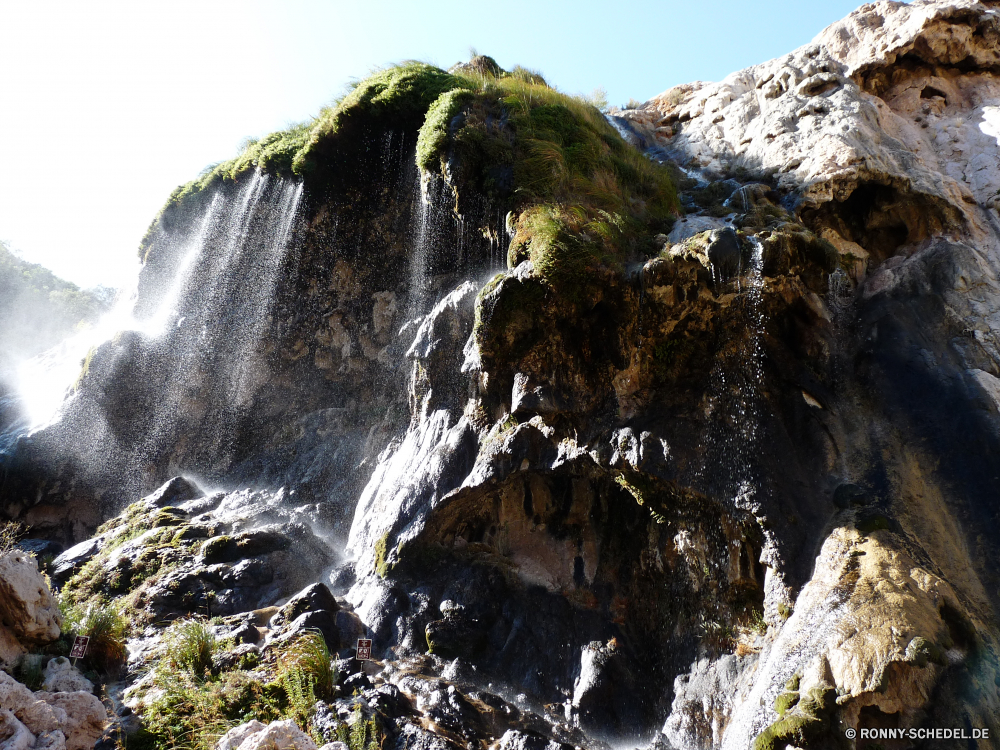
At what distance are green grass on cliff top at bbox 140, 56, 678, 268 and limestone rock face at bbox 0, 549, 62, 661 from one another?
736 centimetres

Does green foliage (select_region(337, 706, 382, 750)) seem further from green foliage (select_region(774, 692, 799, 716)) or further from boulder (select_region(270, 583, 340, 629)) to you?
green foliage (select_region(774, 692, 799, 716))

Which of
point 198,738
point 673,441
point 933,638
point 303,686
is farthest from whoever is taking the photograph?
point 673,441

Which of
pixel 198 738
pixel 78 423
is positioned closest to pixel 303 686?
pixel 198 738

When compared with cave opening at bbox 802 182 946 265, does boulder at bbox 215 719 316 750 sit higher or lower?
lower

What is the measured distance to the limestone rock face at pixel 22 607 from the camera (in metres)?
6.60

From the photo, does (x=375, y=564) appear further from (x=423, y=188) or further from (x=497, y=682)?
(x=423, y=188)

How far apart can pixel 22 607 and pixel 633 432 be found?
7.48m

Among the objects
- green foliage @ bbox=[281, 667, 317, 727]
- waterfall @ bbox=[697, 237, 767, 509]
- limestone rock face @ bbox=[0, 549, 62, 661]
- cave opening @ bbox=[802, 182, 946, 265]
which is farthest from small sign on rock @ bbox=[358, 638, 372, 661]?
cave opening @ bbox=[802, 182, 946, 265]

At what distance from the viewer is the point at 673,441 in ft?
26.9

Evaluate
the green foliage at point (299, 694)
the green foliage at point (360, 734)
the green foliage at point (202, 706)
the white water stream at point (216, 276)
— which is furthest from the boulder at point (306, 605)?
the white water stream at point (216, 276)

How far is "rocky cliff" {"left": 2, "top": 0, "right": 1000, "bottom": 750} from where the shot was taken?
6738 millimetres

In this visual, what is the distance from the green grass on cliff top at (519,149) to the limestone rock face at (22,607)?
7355 millimetres

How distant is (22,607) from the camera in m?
6.73

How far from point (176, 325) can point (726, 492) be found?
1567 cm
